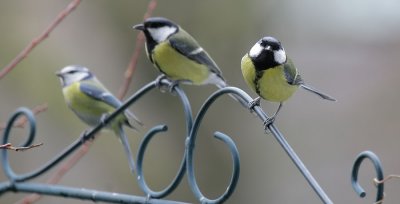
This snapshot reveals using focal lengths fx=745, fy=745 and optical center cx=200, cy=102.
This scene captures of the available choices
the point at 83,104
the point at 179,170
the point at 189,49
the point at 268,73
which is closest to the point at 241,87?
the point at 83,104

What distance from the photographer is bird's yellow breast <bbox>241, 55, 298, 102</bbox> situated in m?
1.79

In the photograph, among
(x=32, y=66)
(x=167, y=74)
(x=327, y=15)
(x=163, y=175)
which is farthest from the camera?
(x=327, y=15)

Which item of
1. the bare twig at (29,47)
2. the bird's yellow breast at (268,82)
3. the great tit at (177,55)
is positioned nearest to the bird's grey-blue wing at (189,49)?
the great tit at (177,55)

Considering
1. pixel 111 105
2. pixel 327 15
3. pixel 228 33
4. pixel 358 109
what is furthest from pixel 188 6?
pixel 111 105

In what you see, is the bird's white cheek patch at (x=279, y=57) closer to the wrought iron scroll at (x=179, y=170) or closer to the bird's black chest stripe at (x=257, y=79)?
the bird's black chest stripe at (x=257, y=79)

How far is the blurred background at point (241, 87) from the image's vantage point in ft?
14.6

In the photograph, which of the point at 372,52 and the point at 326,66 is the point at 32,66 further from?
the point at 372,52

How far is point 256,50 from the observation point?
69.7 inches

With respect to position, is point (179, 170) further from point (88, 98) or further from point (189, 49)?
point (88, 98)

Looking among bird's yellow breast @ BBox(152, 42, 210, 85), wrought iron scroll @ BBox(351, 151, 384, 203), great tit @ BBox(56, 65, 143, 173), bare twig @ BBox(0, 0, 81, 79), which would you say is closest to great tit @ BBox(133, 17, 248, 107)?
bird's yellow breast @ BBox(152, 42, 210, 85)

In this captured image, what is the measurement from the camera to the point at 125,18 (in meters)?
4.87

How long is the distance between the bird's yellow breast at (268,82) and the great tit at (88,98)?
642 mm

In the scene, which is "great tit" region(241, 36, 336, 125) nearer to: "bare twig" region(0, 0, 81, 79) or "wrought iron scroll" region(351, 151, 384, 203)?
"bare twig" region(0, 0, 81, 79)

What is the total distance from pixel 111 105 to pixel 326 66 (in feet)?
10.4
